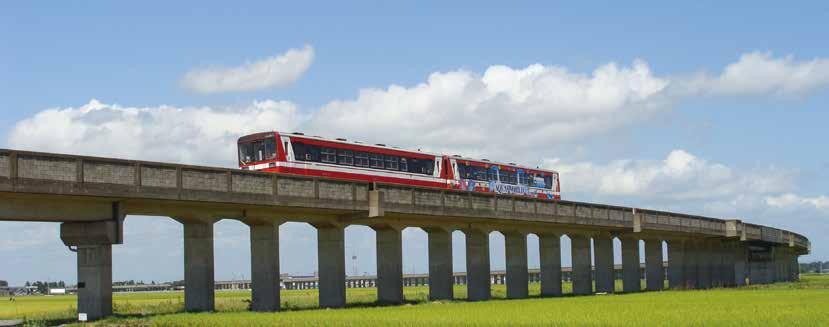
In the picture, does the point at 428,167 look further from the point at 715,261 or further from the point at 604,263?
the point at 715,261

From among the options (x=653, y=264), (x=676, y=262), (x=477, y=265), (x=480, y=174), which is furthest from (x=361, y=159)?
(x=676, y=262)

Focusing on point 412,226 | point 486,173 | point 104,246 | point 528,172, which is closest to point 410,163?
point 412,226

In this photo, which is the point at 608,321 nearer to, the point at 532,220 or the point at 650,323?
the point at 650,323

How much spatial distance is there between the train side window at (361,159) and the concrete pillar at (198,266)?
1233cm

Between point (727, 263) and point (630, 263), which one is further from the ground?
point (630, 263)

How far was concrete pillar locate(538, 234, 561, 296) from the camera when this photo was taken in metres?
77.1

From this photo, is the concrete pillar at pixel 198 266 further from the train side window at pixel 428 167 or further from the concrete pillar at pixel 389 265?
the train side window at pixel 428 167

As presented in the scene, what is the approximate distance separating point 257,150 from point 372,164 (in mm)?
7936

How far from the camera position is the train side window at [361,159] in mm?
57941

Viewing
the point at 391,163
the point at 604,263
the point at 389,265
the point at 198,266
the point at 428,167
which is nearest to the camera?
the point at 198,266

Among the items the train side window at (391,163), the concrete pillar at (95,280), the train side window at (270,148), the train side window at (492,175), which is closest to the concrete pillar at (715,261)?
the train side window at (492,175)

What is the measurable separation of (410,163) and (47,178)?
1108 inches

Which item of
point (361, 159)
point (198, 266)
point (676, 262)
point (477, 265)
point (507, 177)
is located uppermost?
point (361, 159)

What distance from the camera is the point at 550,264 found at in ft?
254
